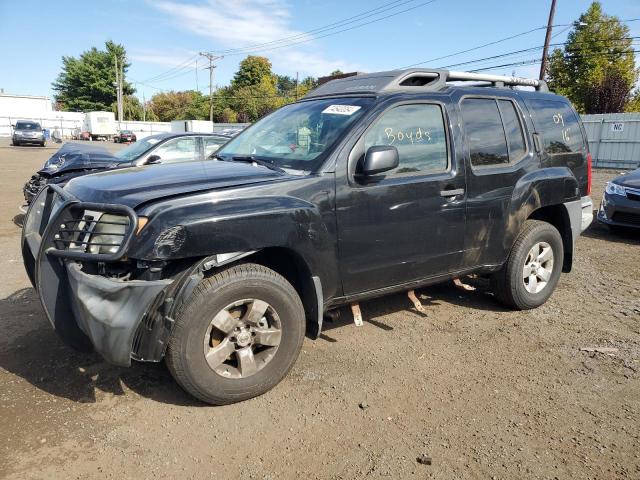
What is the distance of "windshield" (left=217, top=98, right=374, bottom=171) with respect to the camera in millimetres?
3352

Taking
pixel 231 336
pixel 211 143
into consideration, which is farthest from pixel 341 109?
pixel 211 143

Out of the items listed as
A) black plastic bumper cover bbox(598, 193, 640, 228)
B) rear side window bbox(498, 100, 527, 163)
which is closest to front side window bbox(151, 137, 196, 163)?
rear side window bbox(498, 100, 527, 163)

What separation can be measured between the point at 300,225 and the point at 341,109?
43.6 inches

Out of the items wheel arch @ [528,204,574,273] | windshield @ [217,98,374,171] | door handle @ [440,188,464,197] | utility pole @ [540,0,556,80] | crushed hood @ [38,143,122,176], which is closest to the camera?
windshield @ [217,98,374,171]

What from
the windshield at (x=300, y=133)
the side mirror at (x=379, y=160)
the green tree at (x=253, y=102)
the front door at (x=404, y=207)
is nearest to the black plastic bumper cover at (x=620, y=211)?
the front door at (x=404, y=207)

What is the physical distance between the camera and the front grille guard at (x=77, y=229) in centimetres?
256

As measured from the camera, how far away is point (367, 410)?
294 cm

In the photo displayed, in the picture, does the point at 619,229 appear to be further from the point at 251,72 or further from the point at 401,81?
the point at 251,72

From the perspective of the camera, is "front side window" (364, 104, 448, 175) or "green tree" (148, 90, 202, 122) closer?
"front side window" (364, 104, 448, 175)

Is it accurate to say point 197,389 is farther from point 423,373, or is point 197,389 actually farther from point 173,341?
point 423,373

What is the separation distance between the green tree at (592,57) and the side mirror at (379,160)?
3366cm

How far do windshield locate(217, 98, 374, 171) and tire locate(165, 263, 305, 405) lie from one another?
0.86m

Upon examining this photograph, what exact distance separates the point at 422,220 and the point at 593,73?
36957 mm

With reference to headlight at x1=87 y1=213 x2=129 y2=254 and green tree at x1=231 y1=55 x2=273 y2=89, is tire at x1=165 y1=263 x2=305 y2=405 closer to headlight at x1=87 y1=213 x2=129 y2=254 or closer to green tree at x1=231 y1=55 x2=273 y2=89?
headlight at x1=87 y1=213 x2=129 y2=254
